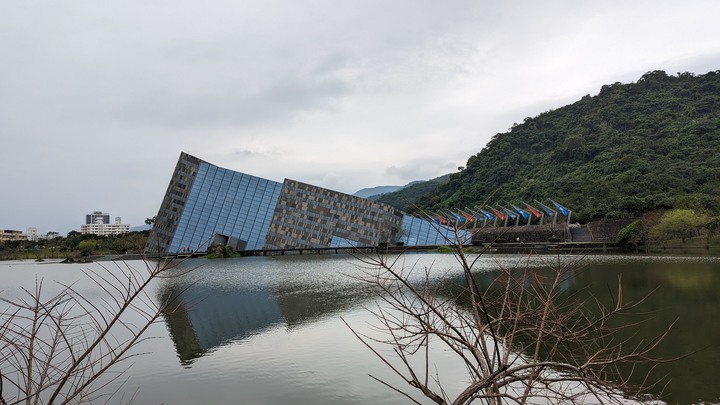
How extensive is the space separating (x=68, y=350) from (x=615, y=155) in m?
79.2

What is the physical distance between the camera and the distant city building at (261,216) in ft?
186

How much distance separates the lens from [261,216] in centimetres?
5916

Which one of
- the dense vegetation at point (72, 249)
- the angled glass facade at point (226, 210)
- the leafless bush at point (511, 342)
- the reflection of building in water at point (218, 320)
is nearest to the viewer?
the leafless bush at point (511, 342)

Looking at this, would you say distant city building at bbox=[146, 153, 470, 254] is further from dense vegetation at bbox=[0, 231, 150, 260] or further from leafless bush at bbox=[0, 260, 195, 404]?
leafless bush at bbox=[0, 260, 195, 404]

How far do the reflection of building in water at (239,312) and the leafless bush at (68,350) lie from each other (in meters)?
1.20

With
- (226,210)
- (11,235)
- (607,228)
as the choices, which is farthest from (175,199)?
(11,235)

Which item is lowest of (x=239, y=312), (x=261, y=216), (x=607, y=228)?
(x=239, y=312)

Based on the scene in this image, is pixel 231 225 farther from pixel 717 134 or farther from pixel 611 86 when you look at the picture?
pixel 611 86

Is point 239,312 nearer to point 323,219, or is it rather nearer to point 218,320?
point 218,320

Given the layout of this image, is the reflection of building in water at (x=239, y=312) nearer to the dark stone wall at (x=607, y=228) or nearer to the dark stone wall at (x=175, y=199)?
the dark stone wall at (x=175, y=199)

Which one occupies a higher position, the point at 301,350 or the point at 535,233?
the point at 535,233

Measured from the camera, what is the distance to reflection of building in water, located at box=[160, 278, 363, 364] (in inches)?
457

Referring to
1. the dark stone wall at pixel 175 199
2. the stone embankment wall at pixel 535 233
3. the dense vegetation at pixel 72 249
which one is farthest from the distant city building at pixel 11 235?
the stone embankment wall at pixel 535 233

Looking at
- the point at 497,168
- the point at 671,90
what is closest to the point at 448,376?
the point at 497,168
